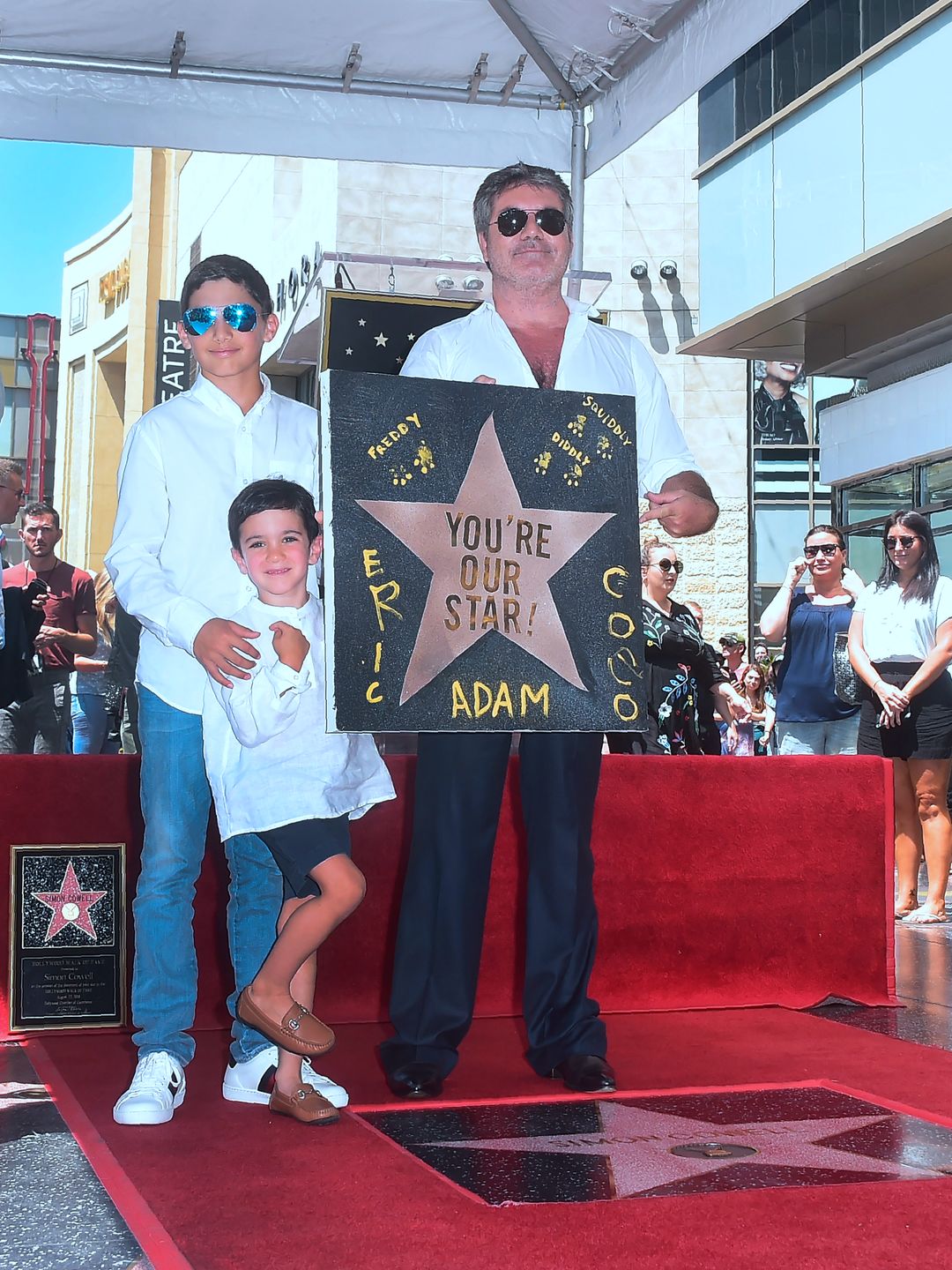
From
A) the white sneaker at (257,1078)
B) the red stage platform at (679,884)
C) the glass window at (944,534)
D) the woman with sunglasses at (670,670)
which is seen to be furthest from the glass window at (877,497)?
the white sneaker at (257,1078)

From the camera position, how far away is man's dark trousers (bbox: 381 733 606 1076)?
118 inches

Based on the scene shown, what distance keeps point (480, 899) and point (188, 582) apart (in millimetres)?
890

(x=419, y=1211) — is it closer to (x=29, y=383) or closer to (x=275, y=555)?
(x=275, y=555)

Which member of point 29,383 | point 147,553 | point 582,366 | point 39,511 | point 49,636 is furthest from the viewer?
point 29,383

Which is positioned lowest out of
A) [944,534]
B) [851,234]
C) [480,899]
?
[480,899]

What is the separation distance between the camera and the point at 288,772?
2.65 m

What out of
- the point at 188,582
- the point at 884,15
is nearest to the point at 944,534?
the point at 884,15

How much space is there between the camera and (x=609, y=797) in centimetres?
407

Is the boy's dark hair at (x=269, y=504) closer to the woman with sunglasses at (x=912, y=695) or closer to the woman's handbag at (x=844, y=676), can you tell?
the woman with sunglasses at (x=912, y=695)

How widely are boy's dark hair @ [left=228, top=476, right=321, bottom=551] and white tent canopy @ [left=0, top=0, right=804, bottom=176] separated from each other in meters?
2.57

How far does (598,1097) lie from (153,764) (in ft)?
3.56

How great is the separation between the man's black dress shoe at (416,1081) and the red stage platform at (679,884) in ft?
2.94

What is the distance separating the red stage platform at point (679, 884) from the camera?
3.68 metres

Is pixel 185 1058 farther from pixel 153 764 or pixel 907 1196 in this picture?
pixel 907 1196
